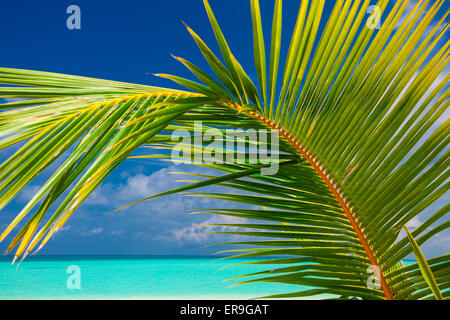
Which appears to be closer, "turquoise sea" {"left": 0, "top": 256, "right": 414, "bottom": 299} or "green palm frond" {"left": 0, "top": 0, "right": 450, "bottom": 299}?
"green palm frond" {"left": 0, "top": 0, "right": 450, "bottom": 299}

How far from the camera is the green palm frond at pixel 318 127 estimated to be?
678 mm

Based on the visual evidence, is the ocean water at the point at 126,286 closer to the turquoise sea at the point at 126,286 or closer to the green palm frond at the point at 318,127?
the turquoise sea at the point at 126,286

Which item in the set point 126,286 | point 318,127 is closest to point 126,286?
point 126,286

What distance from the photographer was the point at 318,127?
90 centimetres

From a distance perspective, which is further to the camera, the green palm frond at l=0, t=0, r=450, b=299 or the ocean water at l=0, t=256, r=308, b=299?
the ocean water at l=0, t=256, r=308, b=299

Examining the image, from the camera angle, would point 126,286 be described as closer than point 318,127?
No

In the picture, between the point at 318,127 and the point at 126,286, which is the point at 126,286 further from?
the point at 318,127

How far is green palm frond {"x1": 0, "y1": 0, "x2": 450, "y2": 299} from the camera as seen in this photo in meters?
0.68

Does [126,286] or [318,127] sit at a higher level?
[318,127]

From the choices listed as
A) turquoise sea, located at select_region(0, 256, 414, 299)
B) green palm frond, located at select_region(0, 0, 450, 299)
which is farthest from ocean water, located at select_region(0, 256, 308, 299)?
green palm frond, located at select_region(0, 0, 450, 299)

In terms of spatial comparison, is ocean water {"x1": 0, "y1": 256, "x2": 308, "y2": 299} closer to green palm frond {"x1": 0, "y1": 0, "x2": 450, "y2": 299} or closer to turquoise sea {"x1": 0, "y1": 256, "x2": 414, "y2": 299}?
turquoise sea {"x1": 0, "y1": 256, "x2": 414, "y2": 299}

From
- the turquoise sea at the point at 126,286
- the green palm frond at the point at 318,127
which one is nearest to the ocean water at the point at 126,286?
the turquoise sea at the point at 126,286

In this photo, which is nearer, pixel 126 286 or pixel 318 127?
pixel 318 127

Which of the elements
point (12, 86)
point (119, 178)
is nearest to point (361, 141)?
point (12, 86)
